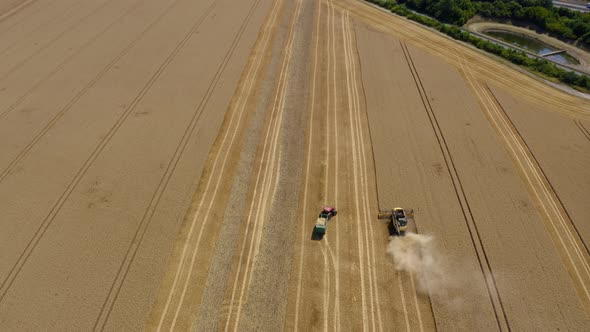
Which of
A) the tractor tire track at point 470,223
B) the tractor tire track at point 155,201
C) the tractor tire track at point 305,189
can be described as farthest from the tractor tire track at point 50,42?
the tractor tire track at point 470,223

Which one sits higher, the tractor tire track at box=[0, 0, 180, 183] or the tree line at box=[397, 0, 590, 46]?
the tree line at box=[397, 0, 590, 46]

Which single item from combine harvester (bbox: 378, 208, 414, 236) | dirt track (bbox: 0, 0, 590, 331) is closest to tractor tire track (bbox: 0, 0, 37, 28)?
dirt track (bbox: 0, 0, 590, 331)

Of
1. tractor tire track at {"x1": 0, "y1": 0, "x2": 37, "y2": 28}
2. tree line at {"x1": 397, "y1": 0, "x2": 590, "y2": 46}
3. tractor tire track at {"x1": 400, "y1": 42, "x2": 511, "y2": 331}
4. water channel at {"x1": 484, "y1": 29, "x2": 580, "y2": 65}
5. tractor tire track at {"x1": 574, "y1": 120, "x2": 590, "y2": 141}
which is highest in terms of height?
tree line at {"x1": 397, "y1": 0, "x2": 590, "y2": 46}

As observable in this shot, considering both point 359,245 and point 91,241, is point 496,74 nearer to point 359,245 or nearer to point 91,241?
point 359,245

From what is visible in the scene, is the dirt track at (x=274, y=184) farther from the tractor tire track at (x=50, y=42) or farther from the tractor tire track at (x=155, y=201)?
the tractor tire track at (x=50, y=42)

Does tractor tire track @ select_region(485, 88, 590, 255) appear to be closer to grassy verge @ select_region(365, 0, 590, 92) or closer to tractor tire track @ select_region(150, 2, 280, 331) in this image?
grassy verge @ select_region(365, 0, 590, 92)

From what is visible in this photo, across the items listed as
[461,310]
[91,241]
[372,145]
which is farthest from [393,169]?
[91,241]
